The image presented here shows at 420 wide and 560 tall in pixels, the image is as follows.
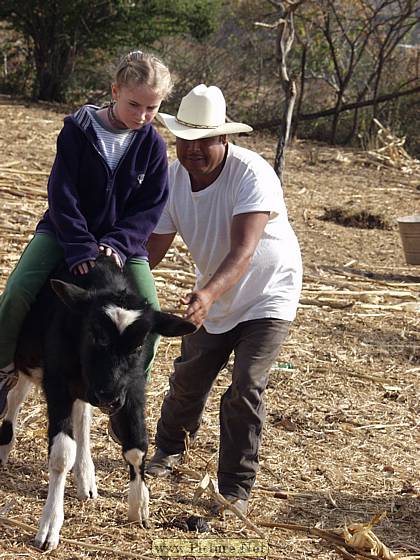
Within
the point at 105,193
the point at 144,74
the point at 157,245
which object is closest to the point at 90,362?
the point at 105,193

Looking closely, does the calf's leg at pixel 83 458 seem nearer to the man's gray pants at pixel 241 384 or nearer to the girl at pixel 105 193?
the girl at pixel 105 193

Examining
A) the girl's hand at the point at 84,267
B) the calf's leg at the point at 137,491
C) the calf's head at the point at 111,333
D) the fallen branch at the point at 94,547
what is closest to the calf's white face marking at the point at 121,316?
the calf's head at the point at 111,333

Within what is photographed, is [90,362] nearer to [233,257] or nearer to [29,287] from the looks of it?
[29,287]

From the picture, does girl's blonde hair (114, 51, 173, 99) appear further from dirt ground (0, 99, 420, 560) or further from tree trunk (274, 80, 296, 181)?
tree trunk (274, 80, 296, 181)

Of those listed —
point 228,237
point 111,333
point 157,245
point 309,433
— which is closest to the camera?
point 111,333

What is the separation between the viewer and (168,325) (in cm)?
489

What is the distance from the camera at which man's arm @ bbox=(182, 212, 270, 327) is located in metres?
4.86

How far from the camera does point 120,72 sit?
512cm

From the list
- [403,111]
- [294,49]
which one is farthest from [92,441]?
[294,49]

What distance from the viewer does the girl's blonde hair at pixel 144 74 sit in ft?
16.4

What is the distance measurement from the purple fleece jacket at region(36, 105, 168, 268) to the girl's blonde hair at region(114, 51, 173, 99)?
1.13 ft

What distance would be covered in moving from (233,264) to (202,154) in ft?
2.25

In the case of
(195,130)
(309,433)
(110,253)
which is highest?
(195,130)

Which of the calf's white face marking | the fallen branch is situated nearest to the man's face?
the calf's white face marking
